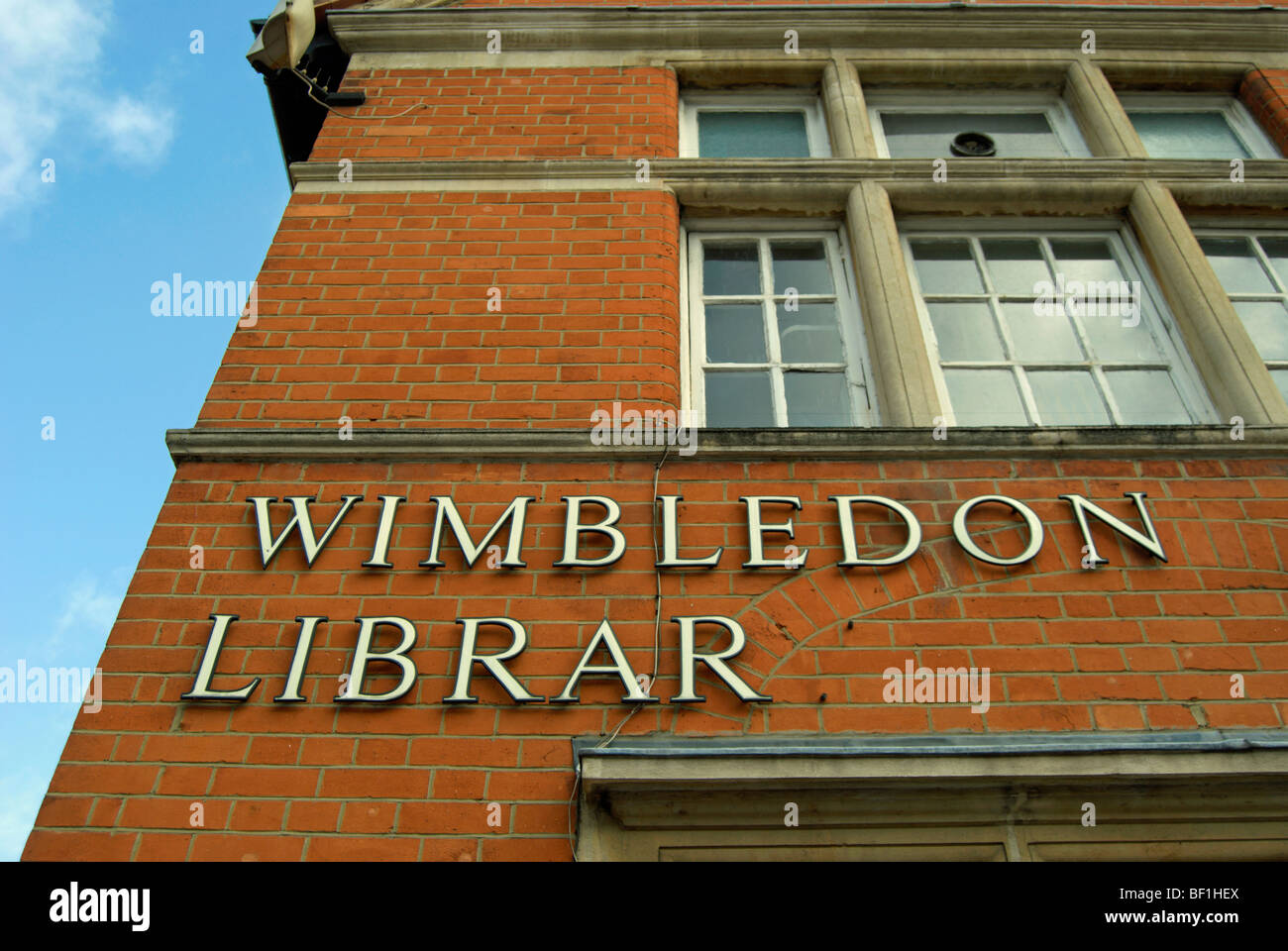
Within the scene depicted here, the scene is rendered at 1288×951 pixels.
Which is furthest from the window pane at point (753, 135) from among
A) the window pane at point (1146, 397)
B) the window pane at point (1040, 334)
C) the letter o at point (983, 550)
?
the letter o at point (983, 550)

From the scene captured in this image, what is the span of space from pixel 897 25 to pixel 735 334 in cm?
281

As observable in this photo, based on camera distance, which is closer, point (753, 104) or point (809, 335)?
point (809, 335)

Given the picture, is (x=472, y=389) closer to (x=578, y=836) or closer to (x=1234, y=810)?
(x=578, y=836)

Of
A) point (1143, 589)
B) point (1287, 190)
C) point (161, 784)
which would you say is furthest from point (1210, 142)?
point (161, 784)

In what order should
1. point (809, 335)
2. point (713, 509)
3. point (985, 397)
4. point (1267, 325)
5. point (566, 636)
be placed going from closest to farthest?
point (566, 636)
point (713, 509)
point (985, 397)
point (809, 335)
point (1267, 325)

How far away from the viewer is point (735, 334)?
15.9ft

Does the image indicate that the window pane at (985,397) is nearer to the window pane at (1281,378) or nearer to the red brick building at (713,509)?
the red brick building at (713,509)

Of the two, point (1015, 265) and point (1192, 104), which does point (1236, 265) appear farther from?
point (1192, 104)

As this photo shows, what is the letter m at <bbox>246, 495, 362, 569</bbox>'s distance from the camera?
11.9ft

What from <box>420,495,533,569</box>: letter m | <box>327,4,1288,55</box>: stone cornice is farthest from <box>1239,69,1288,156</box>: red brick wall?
<box>420,495,533,569</box>: letter m

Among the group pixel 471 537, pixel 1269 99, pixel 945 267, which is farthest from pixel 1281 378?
pixel 471 537
